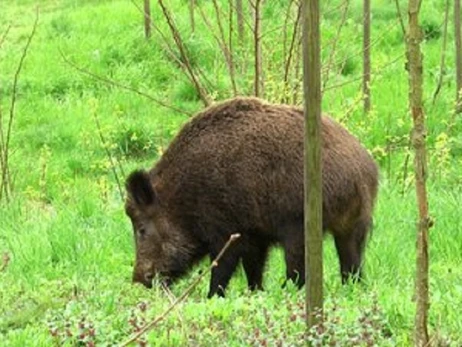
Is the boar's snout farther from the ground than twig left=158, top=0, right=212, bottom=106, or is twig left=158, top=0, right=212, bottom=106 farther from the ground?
twig left=158, top=0, right=212, bottom=106

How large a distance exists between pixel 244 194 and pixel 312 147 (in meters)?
2.47

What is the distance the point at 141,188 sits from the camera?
676 centimetres

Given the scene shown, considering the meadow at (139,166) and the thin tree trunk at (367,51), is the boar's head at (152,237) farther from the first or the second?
the thin tree trunk at (367,51)

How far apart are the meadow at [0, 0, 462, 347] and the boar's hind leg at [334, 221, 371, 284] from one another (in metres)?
0.11

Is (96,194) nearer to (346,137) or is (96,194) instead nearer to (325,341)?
(346,137)

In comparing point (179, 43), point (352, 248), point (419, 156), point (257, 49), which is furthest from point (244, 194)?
point (419, 156)

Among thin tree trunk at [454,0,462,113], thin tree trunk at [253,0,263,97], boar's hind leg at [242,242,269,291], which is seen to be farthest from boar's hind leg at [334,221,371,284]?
thin tree trunk at [454,0,462,113]

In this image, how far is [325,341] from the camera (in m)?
4.30

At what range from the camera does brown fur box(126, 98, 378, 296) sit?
609 centimetres

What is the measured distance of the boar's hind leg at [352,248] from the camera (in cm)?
626

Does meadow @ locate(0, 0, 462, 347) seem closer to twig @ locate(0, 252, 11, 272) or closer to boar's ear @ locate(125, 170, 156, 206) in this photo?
twig @ locate(0, 252, 11, 272)

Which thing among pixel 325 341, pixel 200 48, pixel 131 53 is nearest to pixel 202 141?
pixel 325 341

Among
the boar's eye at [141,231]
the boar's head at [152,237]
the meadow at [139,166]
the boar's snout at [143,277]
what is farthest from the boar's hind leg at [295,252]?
the boar's eye at [141,231]

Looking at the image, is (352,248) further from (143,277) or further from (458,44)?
(458,44)
